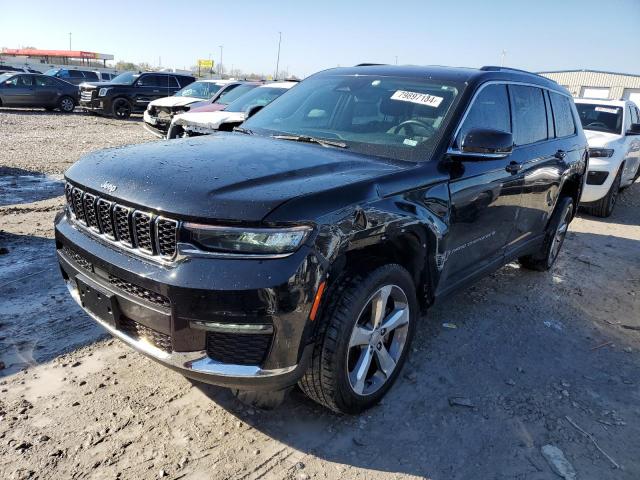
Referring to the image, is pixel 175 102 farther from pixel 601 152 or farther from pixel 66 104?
pixel 601 152

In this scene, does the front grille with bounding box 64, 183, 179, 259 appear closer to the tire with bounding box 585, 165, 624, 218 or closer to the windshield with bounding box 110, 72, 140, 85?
the tire with bounding box 585, 165, 624, 218

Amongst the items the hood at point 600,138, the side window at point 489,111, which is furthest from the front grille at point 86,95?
the side window at point 489,111

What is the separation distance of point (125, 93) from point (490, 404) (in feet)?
61.9

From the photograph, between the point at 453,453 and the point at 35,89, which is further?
the point at 35,89

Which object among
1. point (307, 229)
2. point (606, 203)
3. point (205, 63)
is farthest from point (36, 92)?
point (205, 63)

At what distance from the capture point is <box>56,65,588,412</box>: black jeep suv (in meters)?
2.14

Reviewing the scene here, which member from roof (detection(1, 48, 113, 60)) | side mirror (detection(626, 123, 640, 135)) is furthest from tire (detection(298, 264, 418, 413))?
roof (detection(1, 48, 113, 60))

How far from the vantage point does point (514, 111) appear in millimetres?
3955

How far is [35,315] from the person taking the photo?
139 inches

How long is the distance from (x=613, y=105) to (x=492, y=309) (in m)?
6.73

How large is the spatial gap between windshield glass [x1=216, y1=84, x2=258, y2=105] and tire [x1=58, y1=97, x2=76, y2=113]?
11.0 metres

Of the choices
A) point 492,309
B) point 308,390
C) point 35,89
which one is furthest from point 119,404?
point 35,89

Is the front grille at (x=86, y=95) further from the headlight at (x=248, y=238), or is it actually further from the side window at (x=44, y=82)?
the headlight at (x=248, y=238)

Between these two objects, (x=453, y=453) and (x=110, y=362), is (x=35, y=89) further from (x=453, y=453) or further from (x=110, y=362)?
(x=453, y=453)
